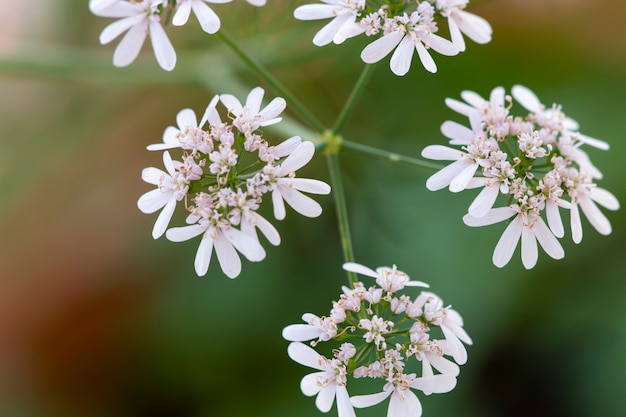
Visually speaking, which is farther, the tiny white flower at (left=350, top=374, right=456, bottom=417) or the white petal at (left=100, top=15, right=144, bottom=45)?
the white petal at (left=100, top=15, right=144, bottom=45)

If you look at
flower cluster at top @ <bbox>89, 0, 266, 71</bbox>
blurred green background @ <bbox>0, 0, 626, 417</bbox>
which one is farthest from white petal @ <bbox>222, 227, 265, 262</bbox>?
blurred green background @ <bbox>0, 0, 626, 417</bbox>

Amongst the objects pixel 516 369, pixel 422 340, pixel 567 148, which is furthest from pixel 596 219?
pixel 516 369

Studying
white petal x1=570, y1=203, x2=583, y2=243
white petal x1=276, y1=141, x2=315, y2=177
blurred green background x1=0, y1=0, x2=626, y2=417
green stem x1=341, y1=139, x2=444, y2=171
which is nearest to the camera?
white petal x1=276, y1=141, x2=315, y2=177

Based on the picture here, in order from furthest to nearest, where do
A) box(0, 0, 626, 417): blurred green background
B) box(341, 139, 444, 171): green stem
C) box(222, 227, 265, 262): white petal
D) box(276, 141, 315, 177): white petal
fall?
box(0, 0, 626, 417): blurred green background < box(341, 139, 444, 171): green stem < box(276, 141, 315, 177): white petal < box(222, 227, 265, 262): white petal

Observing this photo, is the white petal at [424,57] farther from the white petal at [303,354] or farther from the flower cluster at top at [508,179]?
the white petal at [303,354]

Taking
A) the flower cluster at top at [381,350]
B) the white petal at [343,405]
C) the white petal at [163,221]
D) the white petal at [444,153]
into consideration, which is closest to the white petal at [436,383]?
the flower cluster at top at [381,350]

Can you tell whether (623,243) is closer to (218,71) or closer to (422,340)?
(422,340)

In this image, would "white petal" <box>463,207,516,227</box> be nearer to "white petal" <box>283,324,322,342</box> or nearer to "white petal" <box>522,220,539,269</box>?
"white petal" <box>522,220,539,269</box>
